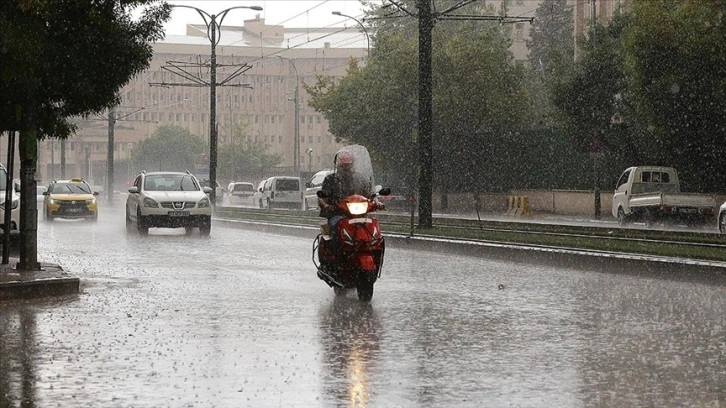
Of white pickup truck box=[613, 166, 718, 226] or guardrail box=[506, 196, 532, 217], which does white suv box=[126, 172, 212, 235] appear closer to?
white pickup truck box=[613, 166, 718, 226]

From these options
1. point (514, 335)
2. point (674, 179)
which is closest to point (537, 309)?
point (514, 335)

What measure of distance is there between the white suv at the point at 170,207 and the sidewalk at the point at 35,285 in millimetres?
16145

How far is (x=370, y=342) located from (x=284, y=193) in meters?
56.1

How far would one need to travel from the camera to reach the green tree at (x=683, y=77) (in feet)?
146

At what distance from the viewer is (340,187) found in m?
15.9

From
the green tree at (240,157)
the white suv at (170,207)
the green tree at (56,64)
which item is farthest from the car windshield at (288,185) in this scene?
the green tree at (240,157)

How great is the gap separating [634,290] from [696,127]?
29654 mm

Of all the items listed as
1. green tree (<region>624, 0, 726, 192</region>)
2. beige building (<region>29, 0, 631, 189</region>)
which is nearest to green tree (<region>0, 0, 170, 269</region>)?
green tree (<region>624, 0, 726, 192</region>)

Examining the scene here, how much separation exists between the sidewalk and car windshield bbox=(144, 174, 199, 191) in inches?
701

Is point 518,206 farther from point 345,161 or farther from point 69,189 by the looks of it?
point 345,161

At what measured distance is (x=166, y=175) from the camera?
117 feet

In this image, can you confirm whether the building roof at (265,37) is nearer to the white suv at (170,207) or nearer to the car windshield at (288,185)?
the car windshield at (288,185)

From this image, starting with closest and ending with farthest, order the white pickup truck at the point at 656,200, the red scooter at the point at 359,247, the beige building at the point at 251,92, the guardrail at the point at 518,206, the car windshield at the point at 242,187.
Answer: the red scooter at the point at 359,247, the white pickup truck at the point at 656,200, the guardrail at the point at 518,206, the car windshield at the point at 242,187, the beige building at the point at 251,92

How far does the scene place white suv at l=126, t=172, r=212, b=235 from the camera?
33312mm
